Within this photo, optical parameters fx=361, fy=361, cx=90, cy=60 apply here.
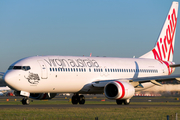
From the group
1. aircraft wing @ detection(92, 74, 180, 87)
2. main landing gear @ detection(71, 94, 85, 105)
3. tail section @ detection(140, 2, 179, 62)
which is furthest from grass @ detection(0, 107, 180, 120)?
tail section @ detection(140, 2, 179, 62)

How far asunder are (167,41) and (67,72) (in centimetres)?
2185

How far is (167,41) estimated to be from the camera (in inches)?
2153

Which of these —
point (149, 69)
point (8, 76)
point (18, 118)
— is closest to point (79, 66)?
point (8, 76)

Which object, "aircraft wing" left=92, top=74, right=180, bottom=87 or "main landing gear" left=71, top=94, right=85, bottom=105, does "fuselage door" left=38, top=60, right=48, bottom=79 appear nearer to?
"aircraft wing" left=92, top=74, right=180, bottom=87

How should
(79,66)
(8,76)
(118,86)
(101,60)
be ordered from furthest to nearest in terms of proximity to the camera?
(101,60), (79,66), (118,86), (8,76)

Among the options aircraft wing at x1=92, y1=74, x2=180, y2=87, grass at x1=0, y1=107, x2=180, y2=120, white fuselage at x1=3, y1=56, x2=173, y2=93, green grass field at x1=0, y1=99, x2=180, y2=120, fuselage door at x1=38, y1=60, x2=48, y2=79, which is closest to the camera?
green grass field at x1=0, y1=99, x2=180, y2=120

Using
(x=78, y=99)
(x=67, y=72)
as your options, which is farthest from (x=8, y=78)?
(x=78, y=99)

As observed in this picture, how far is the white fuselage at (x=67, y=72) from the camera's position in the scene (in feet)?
116

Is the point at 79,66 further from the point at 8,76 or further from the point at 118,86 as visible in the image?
the point at 8,76

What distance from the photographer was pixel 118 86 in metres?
37.2

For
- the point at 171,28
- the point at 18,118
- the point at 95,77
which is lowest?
the point at 18,118

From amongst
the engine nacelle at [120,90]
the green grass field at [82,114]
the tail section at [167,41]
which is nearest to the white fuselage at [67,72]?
the engine nacelle at [120,90]

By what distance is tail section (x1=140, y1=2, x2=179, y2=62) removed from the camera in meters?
53.4

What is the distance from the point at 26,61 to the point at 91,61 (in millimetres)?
8936
